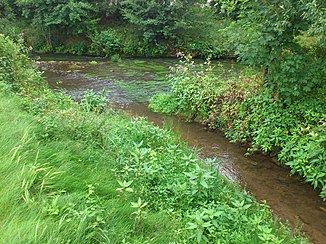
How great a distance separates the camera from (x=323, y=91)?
4.68 metres

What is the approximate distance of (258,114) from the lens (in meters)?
5.32

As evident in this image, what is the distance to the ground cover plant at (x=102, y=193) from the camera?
206 centimetres

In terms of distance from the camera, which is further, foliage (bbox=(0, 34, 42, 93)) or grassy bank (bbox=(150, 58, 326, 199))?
foliage (bbox=(0, 34, 42, 93))

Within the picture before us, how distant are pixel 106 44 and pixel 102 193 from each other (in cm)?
1611

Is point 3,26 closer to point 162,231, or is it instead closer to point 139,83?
point 139,83

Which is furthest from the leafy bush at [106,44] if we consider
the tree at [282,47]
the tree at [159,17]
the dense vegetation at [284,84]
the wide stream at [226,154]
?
the tree at [282,47]

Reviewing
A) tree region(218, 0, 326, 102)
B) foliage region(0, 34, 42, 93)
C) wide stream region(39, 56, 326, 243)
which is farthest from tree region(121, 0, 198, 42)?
tree region(218, 0, 326, 102)

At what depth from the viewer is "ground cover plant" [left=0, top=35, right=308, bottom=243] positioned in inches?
81.1

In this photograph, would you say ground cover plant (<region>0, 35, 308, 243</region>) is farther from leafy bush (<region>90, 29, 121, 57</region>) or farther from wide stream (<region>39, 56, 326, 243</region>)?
leafy bush (<region>90, 29, 121, 57</region>)

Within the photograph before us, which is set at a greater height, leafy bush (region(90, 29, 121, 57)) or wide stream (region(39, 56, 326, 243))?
wide stream (region(39, 56, 326, 243))

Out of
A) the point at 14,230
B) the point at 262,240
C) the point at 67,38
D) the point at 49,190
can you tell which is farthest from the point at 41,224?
the point at 67,38

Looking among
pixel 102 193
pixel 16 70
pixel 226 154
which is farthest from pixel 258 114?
pixel 16 70

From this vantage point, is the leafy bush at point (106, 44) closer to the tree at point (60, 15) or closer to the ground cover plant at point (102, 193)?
the tree at point (60, 15)

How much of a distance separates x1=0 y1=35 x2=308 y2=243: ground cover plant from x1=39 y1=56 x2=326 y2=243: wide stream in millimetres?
581
